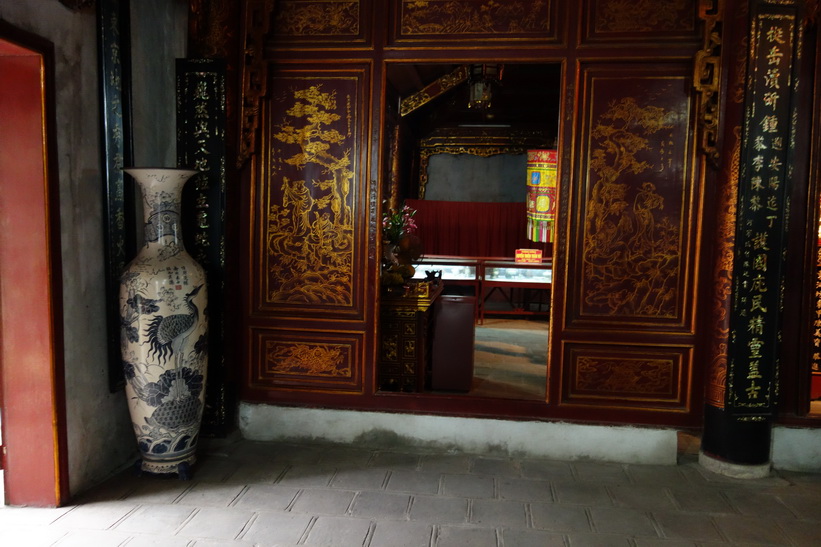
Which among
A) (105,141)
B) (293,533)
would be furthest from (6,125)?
(293,533)

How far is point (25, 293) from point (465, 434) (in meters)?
2.26

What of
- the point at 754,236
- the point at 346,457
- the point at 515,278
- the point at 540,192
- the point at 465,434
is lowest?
the point at 346,457

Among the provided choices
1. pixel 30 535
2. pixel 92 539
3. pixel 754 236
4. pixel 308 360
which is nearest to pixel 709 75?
pixel 754 236

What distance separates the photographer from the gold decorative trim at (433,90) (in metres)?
7.14

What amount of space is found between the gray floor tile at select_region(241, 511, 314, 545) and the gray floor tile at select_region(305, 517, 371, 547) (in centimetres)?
5

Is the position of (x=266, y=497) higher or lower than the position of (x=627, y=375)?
lower

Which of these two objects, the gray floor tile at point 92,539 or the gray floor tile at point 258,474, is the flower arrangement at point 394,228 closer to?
the gray floor tile at point 258,474

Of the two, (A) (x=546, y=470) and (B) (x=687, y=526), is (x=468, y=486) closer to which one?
(A) (x=546, y=470)

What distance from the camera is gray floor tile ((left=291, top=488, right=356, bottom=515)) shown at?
2641mm

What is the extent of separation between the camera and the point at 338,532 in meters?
2.45

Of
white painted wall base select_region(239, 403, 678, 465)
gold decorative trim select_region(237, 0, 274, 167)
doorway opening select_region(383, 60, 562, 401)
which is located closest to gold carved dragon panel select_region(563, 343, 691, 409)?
white painted wall base select_region(239, 403, 678, 465)

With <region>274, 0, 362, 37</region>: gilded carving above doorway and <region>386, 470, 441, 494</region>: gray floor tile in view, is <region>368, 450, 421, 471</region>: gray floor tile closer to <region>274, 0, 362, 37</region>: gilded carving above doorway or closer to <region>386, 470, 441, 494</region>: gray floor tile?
<region>386, 470, 441, 494</region>: gray floor tile

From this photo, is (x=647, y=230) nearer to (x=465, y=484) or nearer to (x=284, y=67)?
(x=465, y=484)

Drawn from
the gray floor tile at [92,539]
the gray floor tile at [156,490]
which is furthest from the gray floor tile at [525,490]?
the gray floor tile at [92,539]
